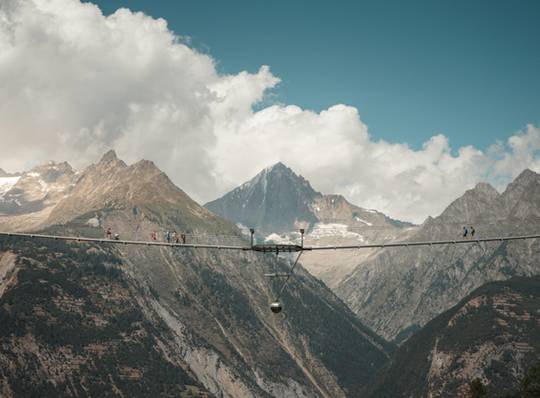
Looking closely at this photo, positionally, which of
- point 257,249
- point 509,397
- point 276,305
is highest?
point 257,249

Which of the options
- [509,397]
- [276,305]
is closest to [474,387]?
[509,397]

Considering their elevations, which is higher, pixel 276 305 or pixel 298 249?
pixel 298 249

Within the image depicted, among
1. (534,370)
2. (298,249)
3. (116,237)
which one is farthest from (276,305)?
(534,370)

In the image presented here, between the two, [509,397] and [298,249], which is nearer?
[298,249]

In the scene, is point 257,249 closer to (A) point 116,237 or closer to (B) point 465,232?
(A) point 116,237

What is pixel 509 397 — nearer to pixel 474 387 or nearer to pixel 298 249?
pixel 474 387

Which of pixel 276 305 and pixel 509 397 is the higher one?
pixel 276 305

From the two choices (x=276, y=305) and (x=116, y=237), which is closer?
(x=276, y=305)

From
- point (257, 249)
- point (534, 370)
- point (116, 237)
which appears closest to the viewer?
point (257, 249)

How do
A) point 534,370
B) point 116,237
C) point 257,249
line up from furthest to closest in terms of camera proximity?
point 534,370 < point 116,237 < point 257,249
